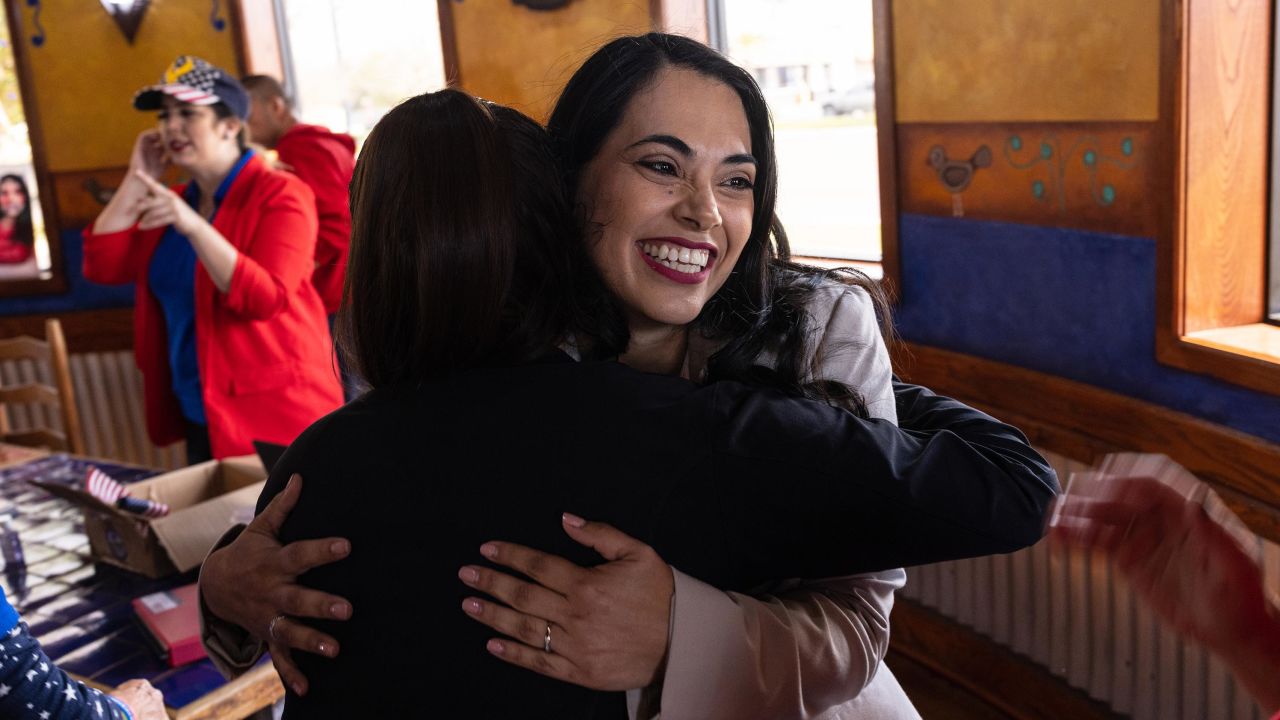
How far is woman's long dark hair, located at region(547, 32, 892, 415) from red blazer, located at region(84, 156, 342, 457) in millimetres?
1607

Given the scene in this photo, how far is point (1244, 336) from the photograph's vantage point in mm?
2150

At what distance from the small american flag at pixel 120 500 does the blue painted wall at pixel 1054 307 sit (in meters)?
1.92

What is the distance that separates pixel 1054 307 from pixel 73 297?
14.4 ft

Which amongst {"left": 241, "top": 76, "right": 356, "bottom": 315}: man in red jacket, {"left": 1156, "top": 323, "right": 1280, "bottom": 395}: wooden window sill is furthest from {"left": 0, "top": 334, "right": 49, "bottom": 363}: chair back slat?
{"left": 1156, "top": 323, "right": 1280, "bottom": 395}: wooden window sill

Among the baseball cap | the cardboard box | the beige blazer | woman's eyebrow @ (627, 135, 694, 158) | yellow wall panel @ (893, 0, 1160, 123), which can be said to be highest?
the baseball cap

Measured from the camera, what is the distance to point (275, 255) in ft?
9.45

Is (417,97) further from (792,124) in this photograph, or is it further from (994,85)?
(792,124)

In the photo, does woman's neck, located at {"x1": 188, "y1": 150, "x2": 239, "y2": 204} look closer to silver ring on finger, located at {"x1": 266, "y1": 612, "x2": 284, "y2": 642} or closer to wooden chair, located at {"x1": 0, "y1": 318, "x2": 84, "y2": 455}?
wooden chair, located at {"x1": 0, "y1": 318, "x2": 84, "y2": 455}

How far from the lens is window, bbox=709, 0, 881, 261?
3.28 metres

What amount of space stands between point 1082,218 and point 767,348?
1.36m

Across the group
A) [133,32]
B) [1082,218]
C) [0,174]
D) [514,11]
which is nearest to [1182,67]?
[1082,218]

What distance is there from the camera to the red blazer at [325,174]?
381 centimetres

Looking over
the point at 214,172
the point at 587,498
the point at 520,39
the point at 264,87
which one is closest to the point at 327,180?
the point at 264,87

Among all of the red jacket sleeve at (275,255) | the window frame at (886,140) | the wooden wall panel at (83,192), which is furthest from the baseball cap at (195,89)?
the wooden wall panel at (83,192)
